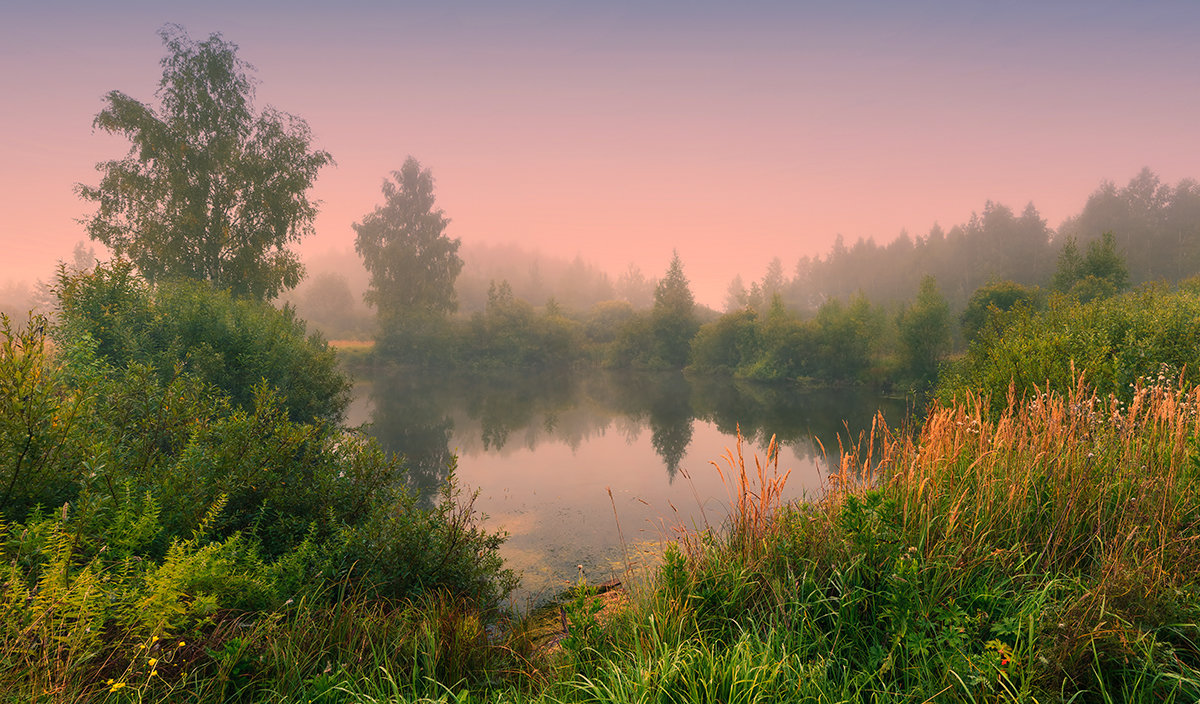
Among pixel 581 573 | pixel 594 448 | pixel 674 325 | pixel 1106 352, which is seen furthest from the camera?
pixel 674 325

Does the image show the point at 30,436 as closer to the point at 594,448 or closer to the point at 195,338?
the point at 195,338

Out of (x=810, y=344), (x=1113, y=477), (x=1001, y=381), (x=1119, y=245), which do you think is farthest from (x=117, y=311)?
(x=1119, y=245)

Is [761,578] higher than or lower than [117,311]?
lower

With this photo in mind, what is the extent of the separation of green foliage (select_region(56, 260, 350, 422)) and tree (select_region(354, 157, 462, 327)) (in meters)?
36.4

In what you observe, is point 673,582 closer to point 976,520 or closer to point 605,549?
point 976,520

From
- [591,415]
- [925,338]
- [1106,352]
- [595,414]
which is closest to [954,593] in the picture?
[1106,352]

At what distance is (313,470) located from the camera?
612 cm

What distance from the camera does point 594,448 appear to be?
1839 cm

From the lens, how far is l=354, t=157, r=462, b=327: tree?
5131 cm

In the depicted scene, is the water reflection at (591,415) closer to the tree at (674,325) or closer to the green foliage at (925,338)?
the green foliage at (925,338)

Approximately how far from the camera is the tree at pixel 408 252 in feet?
168

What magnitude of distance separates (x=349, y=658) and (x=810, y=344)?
141 ft

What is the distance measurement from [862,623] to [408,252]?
5391 cm

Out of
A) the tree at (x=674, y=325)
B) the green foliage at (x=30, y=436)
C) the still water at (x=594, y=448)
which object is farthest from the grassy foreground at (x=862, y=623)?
the tree at (x=674, y=325)
